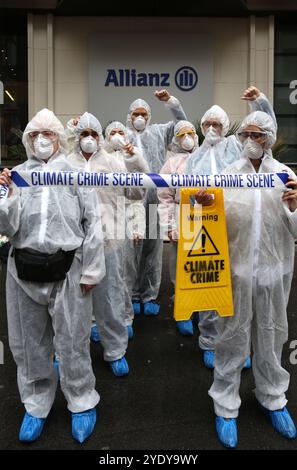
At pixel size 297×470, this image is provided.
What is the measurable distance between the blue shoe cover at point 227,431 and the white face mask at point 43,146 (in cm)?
175

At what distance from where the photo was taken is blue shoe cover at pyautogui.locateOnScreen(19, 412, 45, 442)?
235 centimetres

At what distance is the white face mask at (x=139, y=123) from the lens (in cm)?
422

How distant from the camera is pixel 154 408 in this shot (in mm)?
2709

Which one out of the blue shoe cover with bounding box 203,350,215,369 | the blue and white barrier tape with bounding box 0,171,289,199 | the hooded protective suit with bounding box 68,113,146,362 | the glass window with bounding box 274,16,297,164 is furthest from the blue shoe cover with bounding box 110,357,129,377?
the glass window with bounding box 274,16,297,164

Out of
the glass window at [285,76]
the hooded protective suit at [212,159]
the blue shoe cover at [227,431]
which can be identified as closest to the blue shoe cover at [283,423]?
the blue shoe cover at [227,431]

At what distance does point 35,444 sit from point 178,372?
3.99 ft

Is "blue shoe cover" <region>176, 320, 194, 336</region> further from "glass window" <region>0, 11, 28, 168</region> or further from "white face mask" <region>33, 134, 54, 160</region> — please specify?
"glass window" <region>0, 11, 28, 168</region>

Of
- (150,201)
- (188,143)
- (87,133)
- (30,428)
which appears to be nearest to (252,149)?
(87,133)

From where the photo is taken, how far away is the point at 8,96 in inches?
399

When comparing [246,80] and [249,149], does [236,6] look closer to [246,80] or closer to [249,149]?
[246,80]

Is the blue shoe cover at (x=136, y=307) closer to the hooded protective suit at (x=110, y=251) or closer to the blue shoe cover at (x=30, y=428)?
the hooded protective suit at (x=110, y=251)

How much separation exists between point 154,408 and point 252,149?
1680 mm

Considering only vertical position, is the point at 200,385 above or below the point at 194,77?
below

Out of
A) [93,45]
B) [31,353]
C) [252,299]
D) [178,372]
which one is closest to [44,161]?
[31,353]
